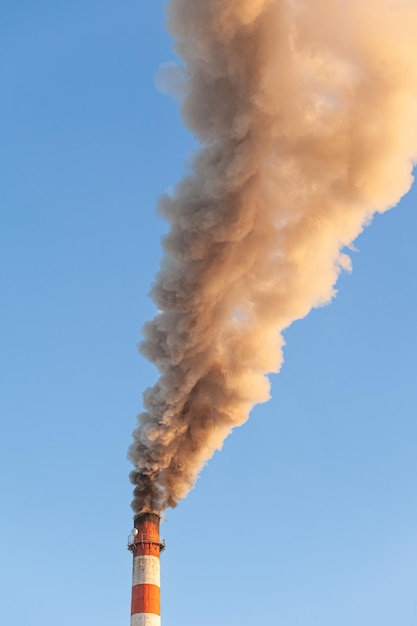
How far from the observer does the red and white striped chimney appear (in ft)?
106

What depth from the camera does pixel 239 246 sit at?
3128 cm

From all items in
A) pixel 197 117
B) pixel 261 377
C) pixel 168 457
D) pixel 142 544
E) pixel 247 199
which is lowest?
pixel 142 544

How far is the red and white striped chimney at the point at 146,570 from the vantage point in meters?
32.4

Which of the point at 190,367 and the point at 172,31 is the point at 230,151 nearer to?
the point at 172,31

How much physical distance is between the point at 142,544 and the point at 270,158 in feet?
61.4

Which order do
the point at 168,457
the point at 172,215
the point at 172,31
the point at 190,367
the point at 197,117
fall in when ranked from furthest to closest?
the point at 168,457 < the point at 190,367 < the point at 172,215 < the point at 197,117 < the point at 172,31

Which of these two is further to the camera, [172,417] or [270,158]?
[172,417]

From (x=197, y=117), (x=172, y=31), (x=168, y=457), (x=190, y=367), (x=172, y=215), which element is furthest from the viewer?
(x=168, y=457)

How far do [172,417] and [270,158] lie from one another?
13.3m

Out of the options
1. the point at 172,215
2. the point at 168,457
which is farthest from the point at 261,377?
the point at 172,215

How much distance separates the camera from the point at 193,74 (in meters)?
27.5

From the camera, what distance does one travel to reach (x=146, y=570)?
33.5 m

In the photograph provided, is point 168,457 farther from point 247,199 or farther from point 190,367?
point 247,199

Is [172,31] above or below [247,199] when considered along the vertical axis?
above
